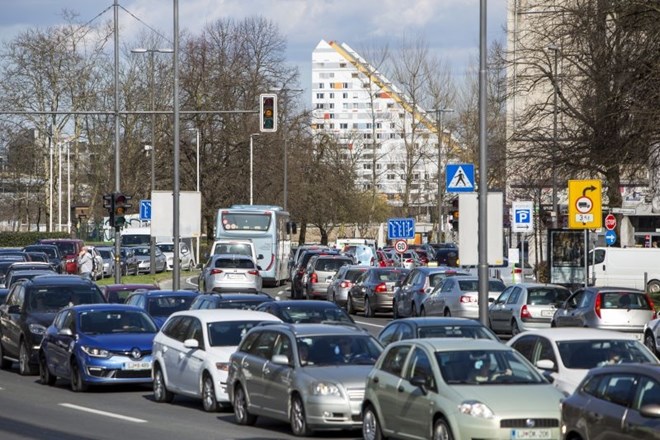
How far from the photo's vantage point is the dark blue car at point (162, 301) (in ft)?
93.0

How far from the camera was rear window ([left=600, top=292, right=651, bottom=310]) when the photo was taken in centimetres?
3017

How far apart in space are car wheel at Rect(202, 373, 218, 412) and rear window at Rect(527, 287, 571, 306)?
14094 millimetres

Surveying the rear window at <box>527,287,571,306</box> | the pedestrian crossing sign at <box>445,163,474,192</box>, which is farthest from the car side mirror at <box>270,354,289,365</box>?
the rear window at <box>527,287,571,306</box>

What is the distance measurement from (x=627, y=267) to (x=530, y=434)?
4399cm

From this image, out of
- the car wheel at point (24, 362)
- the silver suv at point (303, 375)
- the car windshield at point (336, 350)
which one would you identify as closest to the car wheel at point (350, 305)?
the car wheel at point (24, 362)

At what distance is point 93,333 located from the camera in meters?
23.5

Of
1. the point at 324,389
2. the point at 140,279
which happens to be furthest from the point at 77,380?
the point at 140,279

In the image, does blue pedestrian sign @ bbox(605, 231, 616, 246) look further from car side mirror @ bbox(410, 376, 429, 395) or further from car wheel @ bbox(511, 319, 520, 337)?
car side mirror @ bbox(410, 376, 429, 395)

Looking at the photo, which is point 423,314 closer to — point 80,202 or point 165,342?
point 165,342

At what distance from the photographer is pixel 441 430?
13.7 m

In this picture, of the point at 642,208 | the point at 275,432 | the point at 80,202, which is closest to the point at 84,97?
the point at 80,202

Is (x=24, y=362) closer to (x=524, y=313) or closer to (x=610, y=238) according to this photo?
(x=524, y=313)

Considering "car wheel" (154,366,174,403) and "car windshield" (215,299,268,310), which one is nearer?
"car wheel" (154,366,174,403)

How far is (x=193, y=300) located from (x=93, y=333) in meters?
5.25
